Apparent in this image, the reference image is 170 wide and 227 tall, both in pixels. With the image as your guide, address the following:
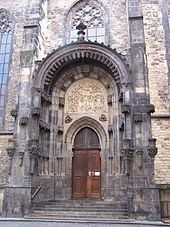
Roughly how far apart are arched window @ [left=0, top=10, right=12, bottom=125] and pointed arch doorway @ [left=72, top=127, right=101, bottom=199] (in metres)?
4.98

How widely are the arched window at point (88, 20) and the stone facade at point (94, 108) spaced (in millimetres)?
284

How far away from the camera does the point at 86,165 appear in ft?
42.4

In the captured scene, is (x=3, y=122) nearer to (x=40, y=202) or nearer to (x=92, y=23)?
(x=40, y=202)

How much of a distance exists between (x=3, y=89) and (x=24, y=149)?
592 centimetres

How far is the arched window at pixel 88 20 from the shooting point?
15586 millimetres

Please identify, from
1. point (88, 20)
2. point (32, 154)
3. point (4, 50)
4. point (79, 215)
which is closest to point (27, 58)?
point (32, 154)

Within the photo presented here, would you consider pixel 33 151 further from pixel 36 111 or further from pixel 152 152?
pixel 152 152

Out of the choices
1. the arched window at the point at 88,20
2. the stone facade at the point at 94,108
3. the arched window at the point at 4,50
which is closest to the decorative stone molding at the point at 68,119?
the stone facade at the point at 94,108

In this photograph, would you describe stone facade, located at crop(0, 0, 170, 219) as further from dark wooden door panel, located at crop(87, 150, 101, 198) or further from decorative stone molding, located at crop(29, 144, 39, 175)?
dark wooden door panel, located at crop(87, 150, 101, 198)

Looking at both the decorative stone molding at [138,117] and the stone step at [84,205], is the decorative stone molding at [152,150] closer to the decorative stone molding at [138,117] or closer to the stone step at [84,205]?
the decorative stone molding at [138,117]

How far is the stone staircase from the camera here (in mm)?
9336

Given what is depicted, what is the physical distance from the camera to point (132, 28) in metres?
12.3

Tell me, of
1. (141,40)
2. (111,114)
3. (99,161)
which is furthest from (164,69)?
(99,161)

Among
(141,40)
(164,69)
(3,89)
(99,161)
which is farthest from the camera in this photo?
(3,89)
